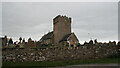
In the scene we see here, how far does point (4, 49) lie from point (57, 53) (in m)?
6.28

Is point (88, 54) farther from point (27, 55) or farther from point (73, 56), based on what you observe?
point (27, 55)

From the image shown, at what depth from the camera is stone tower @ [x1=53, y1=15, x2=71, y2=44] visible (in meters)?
55.1

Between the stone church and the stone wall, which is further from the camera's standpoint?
the stone church

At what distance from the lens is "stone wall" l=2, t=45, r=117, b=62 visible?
62.0ft

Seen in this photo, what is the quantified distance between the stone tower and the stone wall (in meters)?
33.3

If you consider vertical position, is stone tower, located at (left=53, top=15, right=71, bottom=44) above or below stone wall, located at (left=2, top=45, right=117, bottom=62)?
above

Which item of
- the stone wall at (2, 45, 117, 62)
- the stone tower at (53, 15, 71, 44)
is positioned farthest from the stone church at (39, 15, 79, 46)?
the stone wall at (2, 45, 117, 62)

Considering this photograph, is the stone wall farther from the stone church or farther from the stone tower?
the stone tower

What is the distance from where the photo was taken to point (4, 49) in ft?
62.2

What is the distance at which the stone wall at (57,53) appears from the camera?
18891 mm

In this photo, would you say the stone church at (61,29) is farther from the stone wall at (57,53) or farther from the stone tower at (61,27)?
the stone wall at (57,53)

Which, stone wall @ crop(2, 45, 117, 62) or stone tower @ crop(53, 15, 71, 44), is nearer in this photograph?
stone wall @ crop(2, 45, 117, 62)

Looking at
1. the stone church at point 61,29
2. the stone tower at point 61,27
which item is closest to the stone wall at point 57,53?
the stone church at point 61,29

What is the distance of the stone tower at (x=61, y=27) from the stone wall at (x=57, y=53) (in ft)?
109
